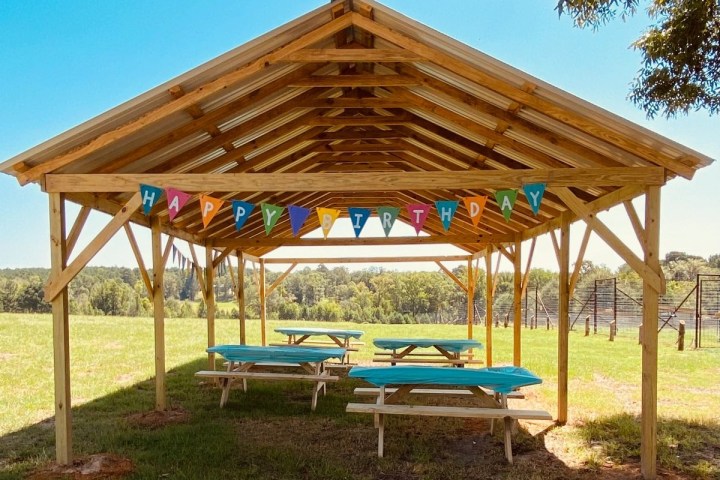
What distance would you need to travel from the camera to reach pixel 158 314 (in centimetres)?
693

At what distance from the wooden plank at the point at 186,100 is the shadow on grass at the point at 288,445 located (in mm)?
2647

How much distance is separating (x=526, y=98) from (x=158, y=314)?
5010mm

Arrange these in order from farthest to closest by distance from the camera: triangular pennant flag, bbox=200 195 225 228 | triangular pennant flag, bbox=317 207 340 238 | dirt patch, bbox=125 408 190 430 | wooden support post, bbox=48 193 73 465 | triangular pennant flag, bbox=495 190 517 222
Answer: dirt patch, bbox=125 408 190 430 < triangular pennant flag, bbox=317 207 340 238 < triangular pennant flag, bbox=200 195 225 228 < triangular pennant flag, bbox=495 190 517 222 < wooden support post, bbox=48 193 73 465

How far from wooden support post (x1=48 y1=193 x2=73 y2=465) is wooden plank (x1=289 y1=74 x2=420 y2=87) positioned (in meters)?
2.46

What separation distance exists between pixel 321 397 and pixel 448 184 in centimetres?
422

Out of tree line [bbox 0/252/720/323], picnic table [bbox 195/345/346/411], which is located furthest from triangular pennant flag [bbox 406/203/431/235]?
tree line [bbox 0/252/720/323]

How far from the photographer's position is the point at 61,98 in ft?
92.1

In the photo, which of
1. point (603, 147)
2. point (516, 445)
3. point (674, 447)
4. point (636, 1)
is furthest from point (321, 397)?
point (636, 1)

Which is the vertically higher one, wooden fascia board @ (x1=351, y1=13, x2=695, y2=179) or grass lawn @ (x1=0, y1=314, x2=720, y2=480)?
wooden fascia board @ (x1=351, y1=13, x2=695, y2=179)

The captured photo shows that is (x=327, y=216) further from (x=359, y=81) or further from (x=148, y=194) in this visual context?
(x=148, y=194)

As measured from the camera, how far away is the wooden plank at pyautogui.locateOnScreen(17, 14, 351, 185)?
184 inches

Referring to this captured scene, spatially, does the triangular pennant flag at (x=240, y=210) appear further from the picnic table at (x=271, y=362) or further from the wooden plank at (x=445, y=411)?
the picnic table at (x=271, y=362)

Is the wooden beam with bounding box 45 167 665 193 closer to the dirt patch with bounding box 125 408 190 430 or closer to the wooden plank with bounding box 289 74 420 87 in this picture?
the wooden plank with bounding box 289 74 420 87

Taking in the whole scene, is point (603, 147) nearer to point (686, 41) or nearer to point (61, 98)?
point (686, 41)
